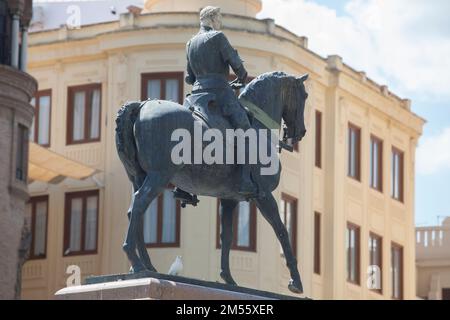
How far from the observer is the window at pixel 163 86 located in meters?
49.9

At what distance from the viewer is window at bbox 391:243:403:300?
59056 mm

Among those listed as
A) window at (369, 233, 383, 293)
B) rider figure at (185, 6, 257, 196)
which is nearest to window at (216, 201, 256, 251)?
window at (369, 233, 383, 293)

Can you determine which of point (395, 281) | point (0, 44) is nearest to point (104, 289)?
point (0, 44)

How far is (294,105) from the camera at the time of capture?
23.4m

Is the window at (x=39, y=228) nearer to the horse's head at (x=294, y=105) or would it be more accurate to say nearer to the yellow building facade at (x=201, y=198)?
the yellow building facade at (x=201, y=198)

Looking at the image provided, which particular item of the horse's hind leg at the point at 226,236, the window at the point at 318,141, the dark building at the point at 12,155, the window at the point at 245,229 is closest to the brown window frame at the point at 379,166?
the window at the point at 318,141

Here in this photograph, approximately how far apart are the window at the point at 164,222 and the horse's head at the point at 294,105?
25859 millimetres

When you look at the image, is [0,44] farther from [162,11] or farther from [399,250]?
[399,250]

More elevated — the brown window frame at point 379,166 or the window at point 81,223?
the brown window frame at point 379,166

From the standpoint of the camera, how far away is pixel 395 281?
5916 centimetres

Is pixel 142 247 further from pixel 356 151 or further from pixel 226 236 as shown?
pixel 356 151

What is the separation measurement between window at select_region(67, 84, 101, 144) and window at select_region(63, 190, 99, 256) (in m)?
1.79

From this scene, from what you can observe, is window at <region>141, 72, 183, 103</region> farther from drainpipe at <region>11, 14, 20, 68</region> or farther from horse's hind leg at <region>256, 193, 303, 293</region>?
horse's hind leg at <region>256, 193, 303, 293</region>

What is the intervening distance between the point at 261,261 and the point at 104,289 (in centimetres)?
2912
